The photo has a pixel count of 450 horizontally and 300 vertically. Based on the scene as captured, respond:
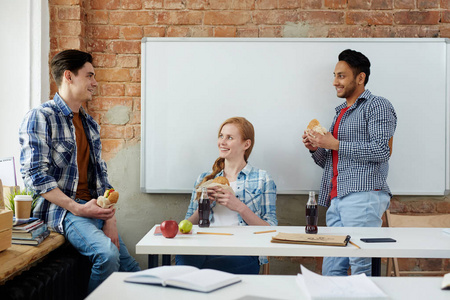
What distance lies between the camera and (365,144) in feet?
9.00

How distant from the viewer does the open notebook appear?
50.4 inches

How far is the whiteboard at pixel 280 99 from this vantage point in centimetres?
332

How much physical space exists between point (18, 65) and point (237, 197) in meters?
1.76

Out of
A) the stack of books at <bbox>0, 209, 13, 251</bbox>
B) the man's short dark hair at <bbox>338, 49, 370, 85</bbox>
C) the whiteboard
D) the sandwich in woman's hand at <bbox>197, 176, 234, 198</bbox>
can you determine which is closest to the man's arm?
the stack of books at <bbox>0, 209, 13, 251</bbox>

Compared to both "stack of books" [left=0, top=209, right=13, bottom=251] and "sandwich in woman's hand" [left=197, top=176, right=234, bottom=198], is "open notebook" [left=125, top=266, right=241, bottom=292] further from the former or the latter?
"sandwich in woman's hand" [left=197, top=176, right=234, bottom=198]

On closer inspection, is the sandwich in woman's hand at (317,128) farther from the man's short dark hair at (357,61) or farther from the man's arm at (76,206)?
the man's arm at (76,206)

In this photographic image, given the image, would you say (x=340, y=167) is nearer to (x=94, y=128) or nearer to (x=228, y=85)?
(x=228, y=85)

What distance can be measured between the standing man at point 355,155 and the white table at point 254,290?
1303 mm

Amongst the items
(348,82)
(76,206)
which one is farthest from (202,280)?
(348,82)

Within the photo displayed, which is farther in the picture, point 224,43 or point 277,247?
point 224,43

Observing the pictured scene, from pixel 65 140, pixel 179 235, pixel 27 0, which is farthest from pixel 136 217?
pixel 27 0

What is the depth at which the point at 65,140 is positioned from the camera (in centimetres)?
246

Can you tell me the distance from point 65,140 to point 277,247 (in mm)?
1285

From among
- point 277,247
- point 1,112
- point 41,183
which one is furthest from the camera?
point 1,112
